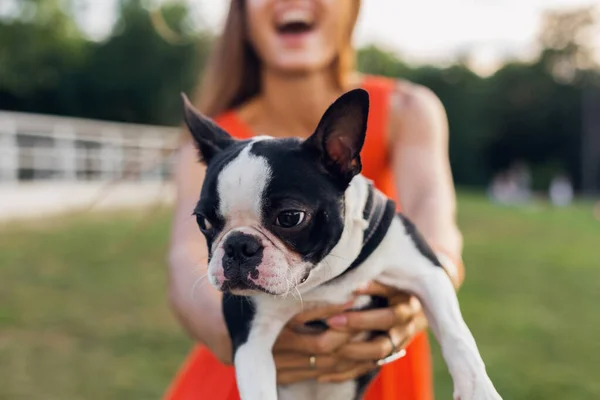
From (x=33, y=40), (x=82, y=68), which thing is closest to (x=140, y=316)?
(x=33, y=40)

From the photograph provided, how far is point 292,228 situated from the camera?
3.53ft

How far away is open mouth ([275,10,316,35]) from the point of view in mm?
1440

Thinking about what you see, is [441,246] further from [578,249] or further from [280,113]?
[578,249]

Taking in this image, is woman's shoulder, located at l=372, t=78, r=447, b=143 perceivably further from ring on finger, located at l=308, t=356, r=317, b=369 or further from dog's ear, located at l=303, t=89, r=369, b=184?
dog's ear, located at l=303, t=89, r=369, b=184

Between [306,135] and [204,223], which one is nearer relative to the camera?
[204,223]

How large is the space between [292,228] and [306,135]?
1.99ft

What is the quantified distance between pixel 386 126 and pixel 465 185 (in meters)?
28.0

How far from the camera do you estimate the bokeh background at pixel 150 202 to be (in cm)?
408

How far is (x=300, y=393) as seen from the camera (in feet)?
4.49

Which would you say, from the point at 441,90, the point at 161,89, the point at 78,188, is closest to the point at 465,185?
the point at 441,90

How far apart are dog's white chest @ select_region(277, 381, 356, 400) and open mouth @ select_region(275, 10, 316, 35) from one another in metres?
0.69

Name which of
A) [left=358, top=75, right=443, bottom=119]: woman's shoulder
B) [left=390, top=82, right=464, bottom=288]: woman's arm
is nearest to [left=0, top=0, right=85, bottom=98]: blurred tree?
[left=358, top=75, right=443, bottom=119]: woman's shoulder

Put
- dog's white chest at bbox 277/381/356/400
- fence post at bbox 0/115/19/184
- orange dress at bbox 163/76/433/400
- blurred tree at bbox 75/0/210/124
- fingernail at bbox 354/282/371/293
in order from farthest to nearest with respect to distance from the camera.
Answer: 1. blurred tree at bbox 75/0/210/124
2. fence post at bbox 0/115/19/184
3. orange dress at bbox 163/76/433/400
4. dog's white chest at bbox 277/381/356/400
5. fingernail at bbox 354/282/371/293

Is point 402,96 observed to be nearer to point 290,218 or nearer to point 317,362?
point 317,362
